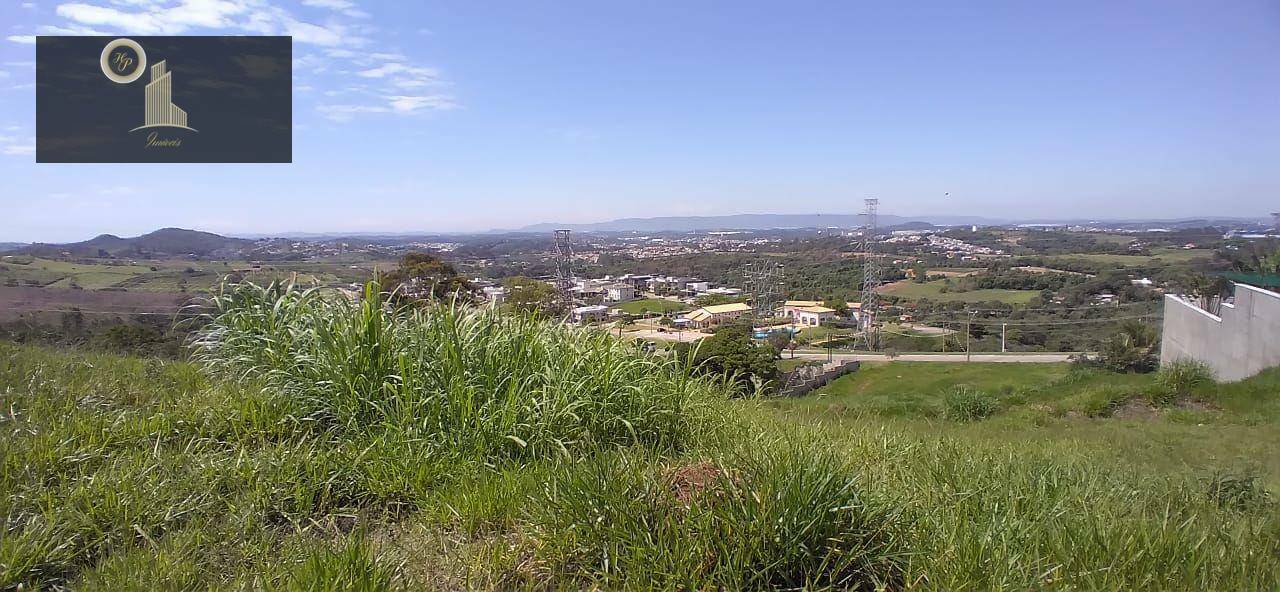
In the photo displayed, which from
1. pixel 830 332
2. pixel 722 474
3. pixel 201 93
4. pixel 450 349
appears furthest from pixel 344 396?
pixel 830 332

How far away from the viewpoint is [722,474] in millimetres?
2426

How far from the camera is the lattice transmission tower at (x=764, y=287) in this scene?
97.2 feet

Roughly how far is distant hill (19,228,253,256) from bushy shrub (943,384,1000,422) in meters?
12.5

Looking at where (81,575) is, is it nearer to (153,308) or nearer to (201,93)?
(153,308)

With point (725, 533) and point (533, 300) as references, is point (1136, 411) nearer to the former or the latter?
point (533, 300)

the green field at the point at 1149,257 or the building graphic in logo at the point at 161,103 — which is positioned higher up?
the building graphic in logo at the point at 161,103

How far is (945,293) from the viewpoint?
4081 centimetres

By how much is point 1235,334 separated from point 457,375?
737 inches

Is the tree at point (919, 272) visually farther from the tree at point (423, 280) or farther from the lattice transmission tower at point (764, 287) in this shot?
the tree at point (423, 280)

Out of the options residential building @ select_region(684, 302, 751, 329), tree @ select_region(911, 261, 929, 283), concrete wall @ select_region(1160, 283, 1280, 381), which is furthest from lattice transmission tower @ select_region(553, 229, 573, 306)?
tree @ select_region(911, 261, 929, 283)

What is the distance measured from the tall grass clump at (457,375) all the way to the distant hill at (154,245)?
27.7ft

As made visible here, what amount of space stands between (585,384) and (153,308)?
19.4 ft

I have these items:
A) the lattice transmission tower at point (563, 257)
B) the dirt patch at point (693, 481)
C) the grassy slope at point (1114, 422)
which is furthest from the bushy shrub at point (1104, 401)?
the dirt patch at point (693, 481)

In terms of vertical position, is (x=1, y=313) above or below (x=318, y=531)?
above
